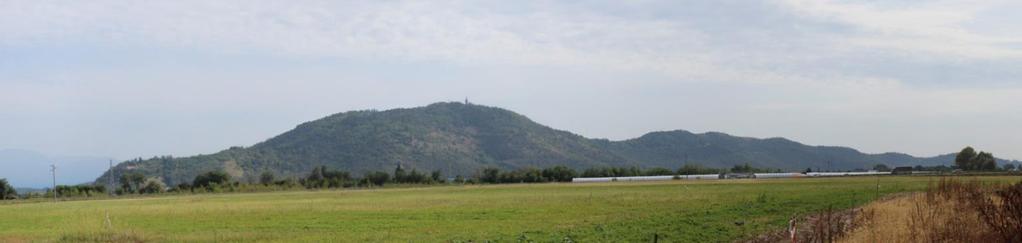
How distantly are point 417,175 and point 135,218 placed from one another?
107m

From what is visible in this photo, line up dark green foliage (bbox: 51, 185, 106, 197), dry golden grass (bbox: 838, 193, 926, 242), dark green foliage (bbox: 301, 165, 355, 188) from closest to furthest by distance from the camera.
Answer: dry golden grass (bbox: 838, 193, 926, 242) → dark green foliage (bbox: 51, 185, 106, 197) → dark green foliage (bbox: 301, 165, 355, 188)

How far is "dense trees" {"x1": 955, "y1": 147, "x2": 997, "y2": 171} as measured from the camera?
157750 millimetres

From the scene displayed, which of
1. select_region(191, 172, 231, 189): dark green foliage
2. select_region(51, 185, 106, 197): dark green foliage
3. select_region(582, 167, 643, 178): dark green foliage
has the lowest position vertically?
select_region(582, 167, 643, 178): dark green foliage

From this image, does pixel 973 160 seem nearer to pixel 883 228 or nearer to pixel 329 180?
pixel 329 180

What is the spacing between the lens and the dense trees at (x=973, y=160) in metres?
158

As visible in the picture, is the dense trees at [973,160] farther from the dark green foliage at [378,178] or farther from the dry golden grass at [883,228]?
the dry golden grass at [883,228]

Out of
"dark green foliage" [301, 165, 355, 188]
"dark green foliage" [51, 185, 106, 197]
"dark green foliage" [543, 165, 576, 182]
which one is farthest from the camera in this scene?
"dark green foliage" [543, 165, 576, 182]

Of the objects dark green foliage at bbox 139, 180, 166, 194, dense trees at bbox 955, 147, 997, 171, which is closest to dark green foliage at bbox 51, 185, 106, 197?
dark green foliage at bbox 139, 180, 166, 194

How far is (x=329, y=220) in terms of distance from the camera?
46.0 metres

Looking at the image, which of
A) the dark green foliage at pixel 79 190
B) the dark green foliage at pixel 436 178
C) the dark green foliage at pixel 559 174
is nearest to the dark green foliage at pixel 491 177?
the dark green foliage at pixel 436 178

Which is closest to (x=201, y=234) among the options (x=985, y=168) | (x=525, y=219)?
(x=525, y=219)

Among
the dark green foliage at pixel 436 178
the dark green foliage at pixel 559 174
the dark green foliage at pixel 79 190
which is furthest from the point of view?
the dark green foliage at pixel 436 178

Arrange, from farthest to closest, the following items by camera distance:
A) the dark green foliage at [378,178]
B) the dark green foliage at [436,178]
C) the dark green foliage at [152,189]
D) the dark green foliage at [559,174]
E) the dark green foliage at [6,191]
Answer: the dark green foliage at [436,178]
the dark green foliage at [559,174]
the dark green foliage at [378,178]
the dark green foliage at [152,189]
the dark green foliage at [6,191]

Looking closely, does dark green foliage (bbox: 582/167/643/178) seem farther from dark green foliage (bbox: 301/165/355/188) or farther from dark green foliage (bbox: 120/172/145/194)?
dark green foliage (bbox: 120/172/145/194)
